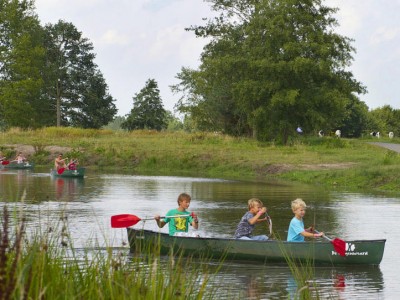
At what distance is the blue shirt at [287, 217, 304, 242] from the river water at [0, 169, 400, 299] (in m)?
0.57

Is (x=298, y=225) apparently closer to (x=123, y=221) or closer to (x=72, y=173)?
(x=123, y=221)

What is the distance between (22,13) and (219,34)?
21.4m

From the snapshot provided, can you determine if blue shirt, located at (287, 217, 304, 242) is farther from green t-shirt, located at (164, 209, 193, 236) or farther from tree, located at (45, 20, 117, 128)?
tree, located at (45, 20, 117, 128)

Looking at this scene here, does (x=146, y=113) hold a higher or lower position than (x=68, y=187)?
higher

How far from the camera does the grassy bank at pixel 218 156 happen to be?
39.2m

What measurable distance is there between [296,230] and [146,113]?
8408 cm

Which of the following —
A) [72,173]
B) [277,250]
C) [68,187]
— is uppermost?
[72,173]

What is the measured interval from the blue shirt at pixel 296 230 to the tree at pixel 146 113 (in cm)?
8279

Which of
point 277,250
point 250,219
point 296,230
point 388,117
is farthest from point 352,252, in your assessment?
point 388,117

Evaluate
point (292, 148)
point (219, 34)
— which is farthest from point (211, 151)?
point (219, 34)

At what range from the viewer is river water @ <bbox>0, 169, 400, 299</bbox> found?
1361 cm

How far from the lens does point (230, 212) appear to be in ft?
82.7

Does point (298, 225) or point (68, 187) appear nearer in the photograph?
point (298, 225)

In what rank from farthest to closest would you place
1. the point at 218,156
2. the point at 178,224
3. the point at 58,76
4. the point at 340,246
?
the point at 58,76
the point at 218,156
the point at 178,224
the point at 340,246
